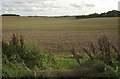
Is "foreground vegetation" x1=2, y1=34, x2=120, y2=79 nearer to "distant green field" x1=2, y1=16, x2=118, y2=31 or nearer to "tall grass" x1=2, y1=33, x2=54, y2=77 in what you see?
"tall grass" x1=2, y1=33, x2=54, y2=77

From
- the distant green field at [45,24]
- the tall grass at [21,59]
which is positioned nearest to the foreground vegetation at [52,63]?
the tall grass at [21,59]

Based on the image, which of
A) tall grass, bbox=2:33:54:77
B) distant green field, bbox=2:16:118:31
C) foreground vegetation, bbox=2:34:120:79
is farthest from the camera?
distant green field, bbox=2:16:118:31

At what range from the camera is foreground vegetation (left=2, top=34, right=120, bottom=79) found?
286 inches

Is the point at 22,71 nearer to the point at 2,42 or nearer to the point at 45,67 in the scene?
the point at 45,67

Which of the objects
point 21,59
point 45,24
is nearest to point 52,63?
point 21,59

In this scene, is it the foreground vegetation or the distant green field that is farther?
the distant green field

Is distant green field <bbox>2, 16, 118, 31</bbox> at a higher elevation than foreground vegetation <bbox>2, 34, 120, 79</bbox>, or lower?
higher

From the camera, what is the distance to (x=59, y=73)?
7309 mm

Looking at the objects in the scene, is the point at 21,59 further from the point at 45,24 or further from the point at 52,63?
the point at 45,24

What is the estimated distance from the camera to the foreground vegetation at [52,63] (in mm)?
7254

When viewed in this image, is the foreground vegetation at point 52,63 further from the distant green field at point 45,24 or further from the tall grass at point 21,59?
the distant green field at point 45,24

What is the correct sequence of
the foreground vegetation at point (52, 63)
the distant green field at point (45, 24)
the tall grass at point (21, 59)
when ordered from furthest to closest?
the distant green field at point (45, 24)
the tall grass at point (21, 59)
the foreground vegetation at point (52, 63)

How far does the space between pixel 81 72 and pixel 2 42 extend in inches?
108

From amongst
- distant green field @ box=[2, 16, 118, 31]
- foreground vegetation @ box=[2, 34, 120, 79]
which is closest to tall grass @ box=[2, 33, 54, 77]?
foreground vegetation @ box=[2, 34, 120, 79]
